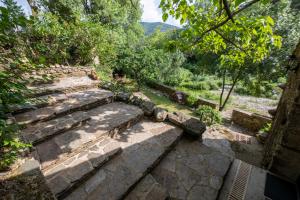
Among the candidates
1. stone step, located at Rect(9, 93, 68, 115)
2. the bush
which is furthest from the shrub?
stone step, located at Rect(9, 93, 68, 115)

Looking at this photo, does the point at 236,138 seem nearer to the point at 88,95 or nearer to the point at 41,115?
the point at 88,95

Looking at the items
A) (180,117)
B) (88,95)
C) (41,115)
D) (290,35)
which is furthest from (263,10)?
(41,115)

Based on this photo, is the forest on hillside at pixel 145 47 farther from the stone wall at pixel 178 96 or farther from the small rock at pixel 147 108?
the small rock at pixel 147 108

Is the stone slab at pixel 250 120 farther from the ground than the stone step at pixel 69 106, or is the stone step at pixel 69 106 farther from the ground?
the stone step at pixel 69 106

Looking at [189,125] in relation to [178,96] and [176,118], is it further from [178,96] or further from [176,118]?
[178,96]

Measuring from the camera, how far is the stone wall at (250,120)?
6213mm

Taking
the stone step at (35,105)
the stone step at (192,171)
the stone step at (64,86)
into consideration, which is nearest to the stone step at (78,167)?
the stone step at (192,171)

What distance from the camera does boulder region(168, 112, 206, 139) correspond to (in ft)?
11.5

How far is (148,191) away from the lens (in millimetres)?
2152

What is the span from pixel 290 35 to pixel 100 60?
9456 mm

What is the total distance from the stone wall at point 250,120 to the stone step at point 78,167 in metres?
6.24

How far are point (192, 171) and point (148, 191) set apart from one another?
940mm

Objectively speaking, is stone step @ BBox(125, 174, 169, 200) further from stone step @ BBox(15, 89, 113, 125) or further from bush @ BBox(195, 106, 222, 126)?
bush @ BBox(195, 106, 222, 126)

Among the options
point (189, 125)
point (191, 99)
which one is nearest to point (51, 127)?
point (189, 125)
